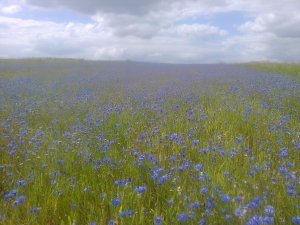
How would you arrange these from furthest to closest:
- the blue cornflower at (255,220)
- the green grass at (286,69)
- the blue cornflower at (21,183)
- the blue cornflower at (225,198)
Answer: the green grass at (286,69)
the blue cornflower at (21,183)
the blue cornflower at (225,198)
the blue cornflower at (255,220)

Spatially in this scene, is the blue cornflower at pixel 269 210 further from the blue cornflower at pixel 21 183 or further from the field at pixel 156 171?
the blue cornflower at pixel 21 183

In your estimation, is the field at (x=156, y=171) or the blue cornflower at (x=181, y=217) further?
the field at (x=156, y=171)

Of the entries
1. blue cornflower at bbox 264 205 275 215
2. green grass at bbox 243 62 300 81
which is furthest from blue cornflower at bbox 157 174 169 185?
green grass at bbox 243 62 300 81

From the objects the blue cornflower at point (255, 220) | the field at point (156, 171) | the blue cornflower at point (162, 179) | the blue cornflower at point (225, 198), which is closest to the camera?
the blue cornflower at point (255, 220)

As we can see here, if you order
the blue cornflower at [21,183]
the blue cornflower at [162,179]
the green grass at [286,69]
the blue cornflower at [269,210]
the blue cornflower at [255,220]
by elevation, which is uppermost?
the blue cornflower at [255,220]

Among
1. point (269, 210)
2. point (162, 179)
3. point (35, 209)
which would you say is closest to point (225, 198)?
point (269, 210)

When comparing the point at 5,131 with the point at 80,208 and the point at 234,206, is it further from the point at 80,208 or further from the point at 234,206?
the point at 234,206

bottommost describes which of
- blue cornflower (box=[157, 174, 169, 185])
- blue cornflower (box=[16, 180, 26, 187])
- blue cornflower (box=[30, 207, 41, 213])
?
blue cornflower (box=[30, 207, 41, 213])

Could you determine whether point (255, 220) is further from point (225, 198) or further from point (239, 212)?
point (225, 198)

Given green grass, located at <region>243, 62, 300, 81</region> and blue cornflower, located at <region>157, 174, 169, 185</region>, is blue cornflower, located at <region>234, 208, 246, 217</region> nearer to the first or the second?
blue cornflower, located at <region>157, 174, 169, 185</region>

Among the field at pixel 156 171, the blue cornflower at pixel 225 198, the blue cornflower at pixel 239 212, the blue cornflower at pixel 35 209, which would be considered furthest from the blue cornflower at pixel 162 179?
the blue cornflower at pixel 35 209

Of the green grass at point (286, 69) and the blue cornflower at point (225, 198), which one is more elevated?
the blue cornflower at point (225, 198)

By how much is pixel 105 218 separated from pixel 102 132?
8.91 ft

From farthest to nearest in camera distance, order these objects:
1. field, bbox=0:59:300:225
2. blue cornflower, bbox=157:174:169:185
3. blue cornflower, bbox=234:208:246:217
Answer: blue cornflower, bbox=157:174:169:185 → field, bbox=0:59:300:225 → blue cornflower, bbox=234:208:246:217
